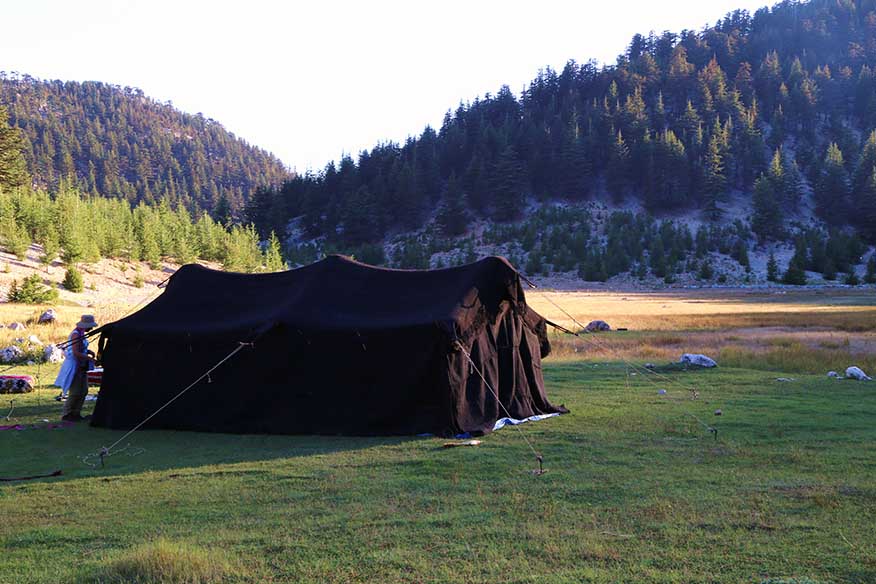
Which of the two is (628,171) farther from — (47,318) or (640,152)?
(47,318)

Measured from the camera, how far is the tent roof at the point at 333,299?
1395cm

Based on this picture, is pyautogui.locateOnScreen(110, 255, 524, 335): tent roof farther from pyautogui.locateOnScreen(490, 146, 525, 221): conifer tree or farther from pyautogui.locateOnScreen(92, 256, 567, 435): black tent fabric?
pyautogui.locateOnScreen(490, 146, 525, 221): conifer tree

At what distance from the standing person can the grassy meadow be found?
870 millimetres

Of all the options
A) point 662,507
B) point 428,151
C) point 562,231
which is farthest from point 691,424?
point 428,151

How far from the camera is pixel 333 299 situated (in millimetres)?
14805

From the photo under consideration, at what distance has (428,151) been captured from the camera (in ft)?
495

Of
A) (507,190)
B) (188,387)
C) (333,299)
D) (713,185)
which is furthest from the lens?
(507,190)

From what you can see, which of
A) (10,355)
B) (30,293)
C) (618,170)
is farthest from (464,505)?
(618,170)

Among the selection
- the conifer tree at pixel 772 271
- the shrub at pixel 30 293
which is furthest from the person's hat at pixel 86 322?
the conifer tree at pixel 772 271

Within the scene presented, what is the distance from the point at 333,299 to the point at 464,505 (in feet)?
22.7

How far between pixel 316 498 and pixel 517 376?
653cm

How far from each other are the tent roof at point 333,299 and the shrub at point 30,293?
34.1m

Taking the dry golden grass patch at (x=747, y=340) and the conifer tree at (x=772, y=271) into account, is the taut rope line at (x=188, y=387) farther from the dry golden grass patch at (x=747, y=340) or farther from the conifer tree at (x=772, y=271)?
the conifer tree at (x=772, y=271)

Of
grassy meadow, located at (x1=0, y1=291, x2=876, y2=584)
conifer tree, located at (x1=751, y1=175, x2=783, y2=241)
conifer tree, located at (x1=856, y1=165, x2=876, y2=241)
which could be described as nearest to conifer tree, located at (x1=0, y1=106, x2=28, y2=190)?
grassy meadow, located at (x1=0, y1=291, x2=876, y2=584)
